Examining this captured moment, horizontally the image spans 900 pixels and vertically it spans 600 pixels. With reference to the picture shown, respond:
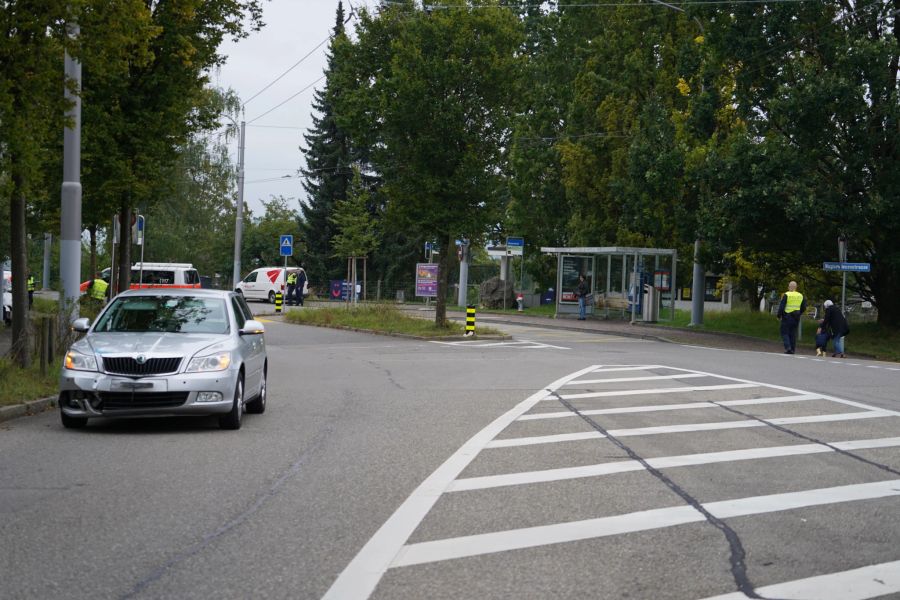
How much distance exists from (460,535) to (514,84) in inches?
985

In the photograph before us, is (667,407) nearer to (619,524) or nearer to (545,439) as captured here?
(545,439)

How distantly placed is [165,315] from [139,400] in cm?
160

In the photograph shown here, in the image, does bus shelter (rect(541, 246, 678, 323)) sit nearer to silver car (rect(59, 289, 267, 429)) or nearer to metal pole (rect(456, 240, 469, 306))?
metal pole (rect(456, 240, 469, 306))

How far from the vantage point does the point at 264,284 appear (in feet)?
184

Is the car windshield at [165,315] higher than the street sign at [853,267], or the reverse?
the street sign at [853,267]

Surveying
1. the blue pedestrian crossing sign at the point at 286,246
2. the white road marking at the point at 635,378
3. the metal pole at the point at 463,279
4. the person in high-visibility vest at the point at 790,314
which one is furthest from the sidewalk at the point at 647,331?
the white road marking at the point at 635,378

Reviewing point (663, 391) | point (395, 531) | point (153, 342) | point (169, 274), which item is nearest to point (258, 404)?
point (153, 342)

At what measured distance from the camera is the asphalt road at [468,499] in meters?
5.70

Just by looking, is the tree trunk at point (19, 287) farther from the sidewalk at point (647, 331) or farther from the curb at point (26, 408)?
the sidewalk at point (647, 331)

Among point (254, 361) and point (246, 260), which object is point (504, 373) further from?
point (246, 260)

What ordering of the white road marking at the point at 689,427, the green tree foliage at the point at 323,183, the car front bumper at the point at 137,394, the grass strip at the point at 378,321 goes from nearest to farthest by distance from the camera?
the white road marking at the point at 689,427, the car front bumper at the point at 137,394, the grass strip at the point at 378,321, the green tree foliage at the point at 323,183

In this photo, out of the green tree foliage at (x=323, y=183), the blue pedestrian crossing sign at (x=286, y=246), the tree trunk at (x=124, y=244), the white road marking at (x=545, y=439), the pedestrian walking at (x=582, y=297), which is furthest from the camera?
the green tree foliage at (x=323, y=183)

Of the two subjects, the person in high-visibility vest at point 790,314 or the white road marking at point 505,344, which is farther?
the white road marking at point 505,344

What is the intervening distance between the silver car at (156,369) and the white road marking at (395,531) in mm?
2665
